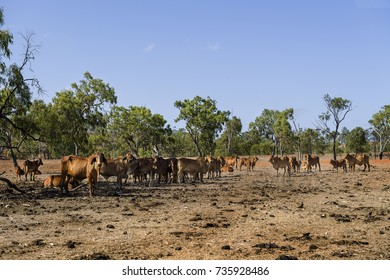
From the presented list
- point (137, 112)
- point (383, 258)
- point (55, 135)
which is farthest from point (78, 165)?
point (137, 112)

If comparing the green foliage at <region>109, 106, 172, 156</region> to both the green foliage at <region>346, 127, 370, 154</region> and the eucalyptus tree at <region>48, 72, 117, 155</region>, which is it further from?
the green foliage at <region>346, 127, 370, 154</region>

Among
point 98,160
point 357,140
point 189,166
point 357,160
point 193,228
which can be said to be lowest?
point 193,228

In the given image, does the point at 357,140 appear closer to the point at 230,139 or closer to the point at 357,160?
the point at 230,139

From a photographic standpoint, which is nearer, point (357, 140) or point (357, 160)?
point (357, 160)

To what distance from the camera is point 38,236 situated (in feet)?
35.7

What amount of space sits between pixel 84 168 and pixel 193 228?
10.1 metres

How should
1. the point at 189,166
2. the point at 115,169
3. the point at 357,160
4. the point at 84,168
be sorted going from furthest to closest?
the point at 357,160, the point at 189,166, the point at 115,169, the point at 84,168

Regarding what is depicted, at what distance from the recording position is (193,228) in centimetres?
1185

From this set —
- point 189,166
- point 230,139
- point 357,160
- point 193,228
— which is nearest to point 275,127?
point 230,139

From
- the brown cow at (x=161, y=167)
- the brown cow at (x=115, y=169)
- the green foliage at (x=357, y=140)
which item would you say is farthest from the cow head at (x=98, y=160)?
the green foliage at (x=357, y=140)

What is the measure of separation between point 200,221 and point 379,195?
11786 mm

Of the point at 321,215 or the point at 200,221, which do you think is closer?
the point at 200,221

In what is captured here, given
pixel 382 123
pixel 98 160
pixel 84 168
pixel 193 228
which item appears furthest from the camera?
pixel 382 123

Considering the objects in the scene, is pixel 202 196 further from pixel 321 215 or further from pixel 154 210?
pixel 321 215
